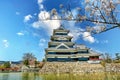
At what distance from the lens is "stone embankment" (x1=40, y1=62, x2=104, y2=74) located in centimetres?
3781

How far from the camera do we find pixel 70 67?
129 ft

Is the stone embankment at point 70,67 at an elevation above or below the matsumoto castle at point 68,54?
below

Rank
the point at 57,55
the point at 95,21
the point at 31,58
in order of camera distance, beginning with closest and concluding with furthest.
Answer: the point at 95,21 < the point at 57,55 < the point at 31,58

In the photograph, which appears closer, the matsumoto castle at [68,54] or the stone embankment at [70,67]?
the stone embankment at [70,67]

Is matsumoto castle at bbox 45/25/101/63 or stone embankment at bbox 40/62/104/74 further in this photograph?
matsumoto castle at bbox 45/25/101/63

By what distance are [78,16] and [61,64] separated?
35446mm

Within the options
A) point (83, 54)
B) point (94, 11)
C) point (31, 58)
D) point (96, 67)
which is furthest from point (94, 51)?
point (94, 11)

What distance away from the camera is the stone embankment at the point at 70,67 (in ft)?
124

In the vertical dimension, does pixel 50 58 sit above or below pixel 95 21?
above

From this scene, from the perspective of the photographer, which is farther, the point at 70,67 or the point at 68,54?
the point at 68,54

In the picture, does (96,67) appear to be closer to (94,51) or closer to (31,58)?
(94,51)

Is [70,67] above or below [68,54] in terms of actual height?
below

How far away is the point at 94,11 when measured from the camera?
4.68 meters

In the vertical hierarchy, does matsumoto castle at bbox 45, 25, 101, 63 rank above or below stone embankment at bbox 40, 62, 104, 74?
above
